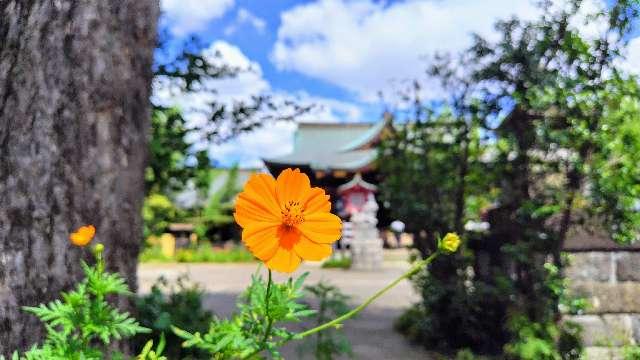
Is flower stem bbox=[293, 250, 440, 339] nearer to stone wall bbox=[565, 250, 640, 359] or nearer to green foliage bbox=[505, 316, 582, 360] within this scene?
green foliage bbox=[505, 316, 582, 360]

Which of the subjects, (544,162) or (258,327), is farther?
(544,162)

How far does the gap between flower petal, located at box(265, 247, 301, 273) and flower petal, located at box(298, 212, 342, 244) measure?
0.04 m

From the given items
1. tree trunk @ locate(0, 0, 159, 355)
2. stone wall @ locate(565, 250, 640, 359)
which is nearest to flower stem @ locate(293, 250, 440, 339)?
tree trunk @ locate(0, 0, 159, 355)

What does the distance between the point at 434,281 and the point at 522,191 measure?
1194 mm

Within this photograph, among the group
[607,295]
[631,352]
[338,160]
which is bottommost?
[631,352]

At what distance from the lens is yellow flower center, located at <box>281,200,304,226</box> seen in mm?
1134

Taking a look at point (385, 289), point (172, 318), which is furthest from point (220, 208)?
point (385, 289)

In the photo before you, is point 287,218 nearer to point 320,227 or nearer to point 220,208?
point 320,227

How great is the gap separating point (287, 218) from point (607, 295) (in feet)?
11.6

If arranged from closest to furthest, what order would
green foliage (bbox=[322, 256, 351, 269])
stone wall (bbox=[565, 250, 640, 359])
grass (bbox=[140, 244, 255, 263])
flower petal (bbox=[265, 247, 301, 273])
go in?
flower petal (bbox=[265, 247, 301, 273]), stone wall (bbox=[565, 250, 640, 359]), green foliage (bbox=[322, 256, 351, 269]), grass (bbox=[140, 244, 255, 263])

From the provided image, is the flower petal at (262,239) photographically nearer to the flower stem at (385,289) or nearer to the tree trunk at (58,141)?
the flower stem at (385,289)

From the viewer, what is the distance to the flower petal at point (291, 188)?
1139 mm

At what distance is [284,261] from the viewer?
3.60 ft

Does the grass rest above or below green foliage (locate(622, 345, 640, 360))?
below
